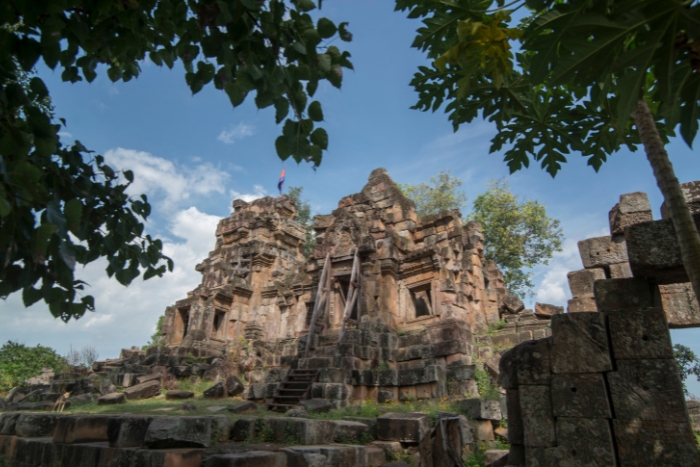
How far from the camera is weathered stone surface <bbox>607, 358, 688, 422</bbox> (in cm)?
354

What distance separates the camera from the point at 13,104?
291cm

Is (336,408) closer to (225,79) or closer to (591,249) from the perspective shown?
(591,249)

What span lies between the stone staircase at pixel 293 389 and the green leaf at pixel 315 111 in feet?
27.3

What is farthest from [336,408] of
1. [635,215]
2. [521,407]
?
[635,215]

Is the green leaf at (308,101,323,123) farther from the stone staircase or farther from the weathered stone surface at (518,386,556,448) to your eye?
the stone staircase

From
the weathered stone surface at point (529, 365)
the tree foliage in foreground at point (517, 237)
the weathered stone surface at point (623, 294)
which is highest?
the tree foliage in foreground at point (517, 237)

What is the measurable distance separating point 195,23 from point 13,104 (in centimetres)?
131

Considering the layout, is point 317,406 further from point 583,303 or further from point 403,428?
point 583,303

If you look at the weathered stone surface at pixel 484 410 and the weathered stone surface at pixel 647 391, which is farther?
the weathered stone surface at pixel 484 410

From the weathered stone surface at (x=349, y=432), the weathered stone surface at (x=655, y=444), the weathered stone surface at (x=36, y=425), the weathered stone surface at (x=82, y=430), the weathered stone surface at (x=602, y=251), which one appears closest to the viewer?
the weathered stone surface at (x=655, y=444)

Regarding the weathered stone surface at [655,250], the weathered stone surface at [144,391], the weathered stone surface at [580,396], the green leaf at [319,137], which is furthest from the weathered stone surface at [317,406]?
the green leaf at [319,137]

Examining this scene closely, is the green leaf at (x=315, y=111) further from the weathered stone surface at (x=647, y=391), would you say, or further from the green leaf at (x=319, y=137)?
the weathered stone surface at (x=647, y=391)

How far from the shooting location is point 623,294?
4.08m

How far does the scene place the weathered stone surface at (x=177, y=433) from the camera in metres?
4.45
